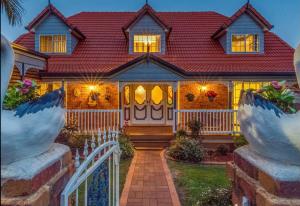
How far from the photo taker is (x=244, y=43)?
16.2 m

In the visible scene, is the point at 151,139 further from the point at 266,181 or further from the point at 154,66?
the point at 266,181

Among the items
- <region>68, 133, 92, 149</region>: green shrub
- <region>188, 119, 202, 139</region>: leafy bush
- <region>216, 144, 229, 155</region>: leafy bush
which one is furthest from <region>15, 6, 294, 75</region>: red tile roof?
<region>68, 133, 92, 149</region>: green shrub

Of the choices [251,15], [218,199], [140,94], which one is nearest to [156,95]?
[140,94]

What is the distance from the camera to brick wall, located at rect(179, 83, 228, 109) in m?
15.4

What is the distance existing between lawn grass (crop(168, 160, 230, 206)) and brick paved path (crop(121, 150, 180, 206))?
0.85ft

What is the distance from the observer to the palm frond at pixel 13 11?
962 centimetres

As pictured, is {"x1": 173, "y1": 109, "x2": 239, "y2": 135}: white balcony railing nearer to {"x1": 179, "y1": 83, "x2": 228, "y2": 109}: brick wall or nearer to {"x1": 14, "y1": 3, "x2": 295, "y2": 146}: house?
{"x1": 14, "y1": 3, "x2": 295, "y2": 146}: house

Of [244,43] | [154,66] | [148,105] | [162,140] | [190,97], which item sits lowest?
[162,140]

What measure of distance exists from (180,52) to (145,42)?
203cm

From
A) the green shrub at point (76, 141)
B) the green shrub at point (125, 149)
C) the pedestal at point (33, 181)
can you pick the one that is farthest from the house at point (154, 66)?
the pedestal at point (33, 181)

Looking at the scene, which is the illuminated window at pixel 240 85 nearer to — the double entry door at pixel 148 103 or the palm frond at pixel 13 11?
the double entry door at pixel 148 103

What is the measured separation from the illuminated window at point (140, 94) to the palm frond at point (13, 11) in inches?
281

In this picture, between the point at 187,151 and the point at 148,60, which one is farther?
the point at 148,60

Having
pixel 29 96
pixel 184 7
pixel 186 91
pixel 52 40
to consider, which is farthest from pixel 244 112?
pixel 184 7
